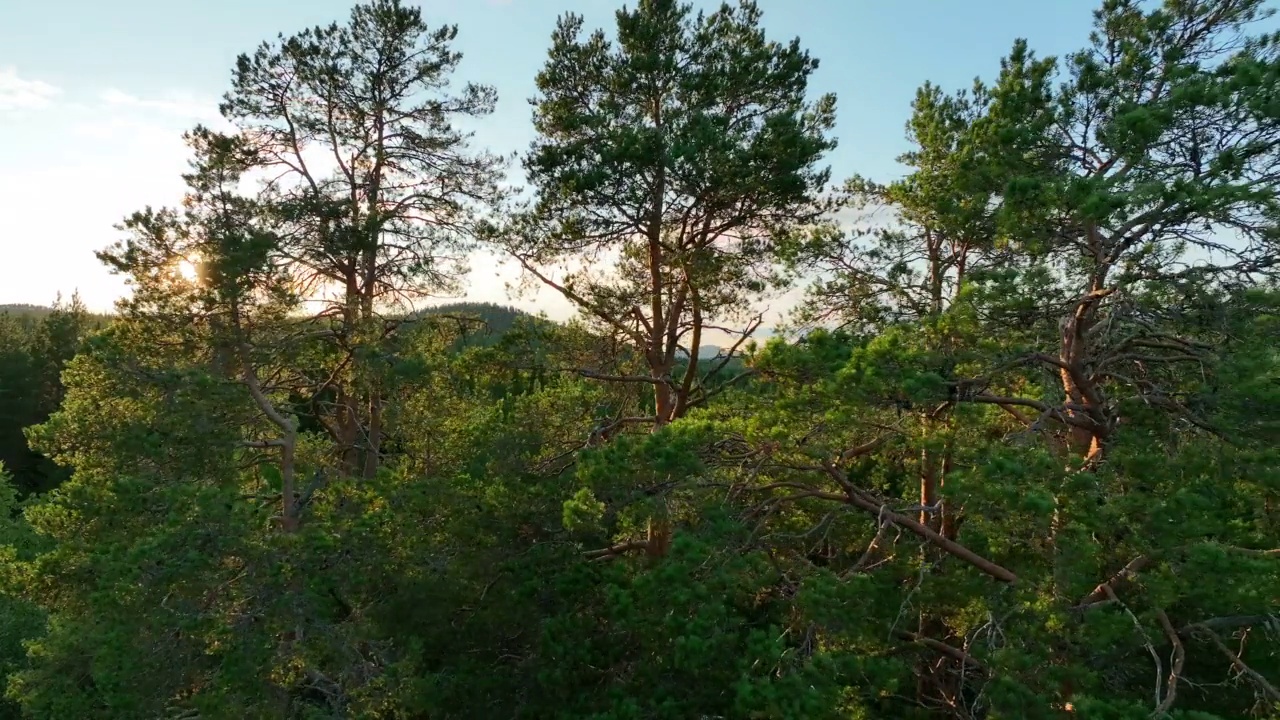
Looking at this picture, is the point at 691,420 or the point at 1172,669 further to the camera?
the point at 691,420

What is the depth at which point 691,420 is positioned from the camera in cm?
770

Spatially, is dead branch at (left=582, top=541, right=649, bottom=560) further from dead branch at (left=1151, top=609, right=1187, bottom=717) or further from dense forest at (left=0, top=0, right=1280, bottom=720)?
dead branch at (left=1151, top=609, right=1187, bottom=717)

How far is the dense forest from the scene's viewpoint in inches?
234

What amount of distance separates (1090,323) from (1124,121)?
226cm

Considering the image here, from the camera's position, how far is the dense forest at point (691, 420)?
19.5 ft

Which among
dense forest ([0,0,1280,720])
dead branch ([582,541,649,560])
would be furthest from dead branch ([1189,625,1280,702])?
dead branch ([582,541,649,560])

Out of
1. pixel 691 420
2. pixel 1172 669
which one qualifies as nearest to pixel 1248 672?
pixel 1172 669

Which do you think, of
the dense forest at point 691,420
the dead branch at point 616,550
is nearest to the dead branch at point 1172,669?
the dense forest at point 691,420

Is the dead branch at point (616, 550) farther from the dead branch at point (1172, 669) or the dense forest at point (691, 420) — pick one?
the dead branch at point (1172, 669)

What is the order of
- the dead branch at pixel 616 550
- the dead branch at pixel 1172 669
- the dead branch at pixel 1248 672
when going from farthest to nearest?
the dead branch at pixel 616 550 < the dead branch at pixel 1248 672 < the dead branch at pixel 1172 669

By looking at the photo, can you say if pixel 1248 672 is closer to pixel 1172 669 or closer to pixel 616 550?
pixel 1172 669

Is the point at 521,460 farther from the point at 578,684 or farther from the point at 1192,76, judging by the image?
the point at 1192,76

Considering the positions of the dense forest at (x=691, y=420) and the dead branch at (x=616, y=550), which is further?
the dead branch at (x=616, y=550)

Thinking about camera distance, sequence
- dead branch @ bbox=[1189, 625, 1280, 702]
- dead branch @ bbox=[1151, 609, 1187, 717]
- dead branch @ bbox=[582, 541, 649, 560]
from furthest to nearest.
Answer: dead branch @ bbox=[582, 541, 649, 560]
dead branch @ bbox=[1189, 625, 1280, 702]
dead branch @ bbox=[1151, 609, 1187, 717]
